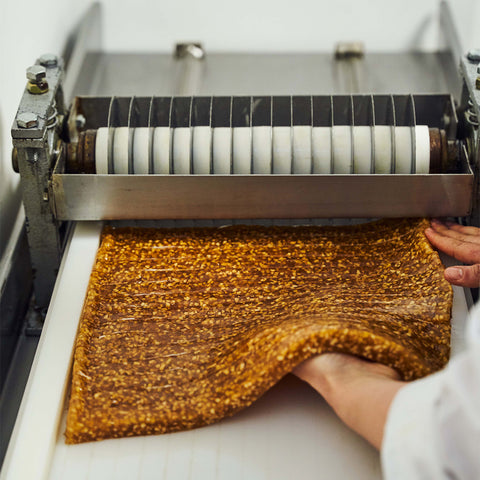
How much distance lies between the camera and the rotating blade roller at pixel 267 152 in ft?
5.73

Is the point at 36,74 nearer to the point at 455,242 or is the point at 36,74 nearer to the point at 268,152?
the point at 268,152

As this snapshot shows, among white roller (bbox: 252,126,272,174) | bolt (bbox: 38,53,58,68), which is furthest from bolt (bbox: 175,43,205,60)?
white roller (bbox: 252,126,272,174)

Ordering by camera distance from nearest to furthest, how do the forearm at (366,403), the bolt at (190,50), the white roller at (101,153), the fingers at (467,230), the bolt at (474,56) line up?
1. the forearm at (366,403)
2. the fingers at (467,230)
3. the white roller at (101,153)
4. the bolt at (474,56)
5. the bolt at (190,50)

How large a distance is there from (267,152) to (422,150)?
0.38m

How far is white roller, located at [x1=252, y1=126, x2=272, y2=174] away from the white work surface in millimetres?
569

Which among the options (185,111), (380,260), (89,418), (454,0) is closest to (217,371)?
(89,418)

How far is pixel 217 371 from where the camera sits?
4.47 feet

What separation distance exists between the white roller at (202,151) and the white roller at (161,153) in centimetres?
7

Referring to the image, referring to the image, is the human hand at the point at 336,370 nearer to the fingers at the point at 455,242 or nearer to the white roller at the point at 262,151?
the fingers at the point at 455,242

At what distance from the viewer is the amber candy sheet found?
1.29 m

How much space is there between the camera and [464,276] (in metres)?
1.50

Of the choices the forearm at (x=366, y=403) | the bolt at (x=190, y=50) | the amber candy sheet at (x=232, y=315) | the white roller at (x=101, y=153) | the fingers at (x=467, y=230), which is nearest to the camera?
the forearm at (x=366, y=403)

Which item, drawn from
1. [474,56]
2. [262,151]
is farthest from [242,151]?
[474,56]

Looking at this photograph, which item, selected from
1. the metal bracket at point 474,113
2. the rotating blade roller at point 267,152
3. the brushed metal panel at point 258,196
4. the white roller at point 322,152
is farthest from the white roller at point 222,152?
the metal bracket at point 474,113
